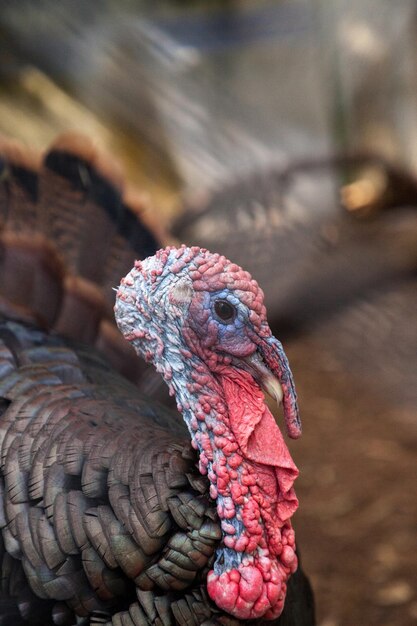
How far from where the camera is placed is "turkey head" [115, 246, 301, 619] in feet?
4.56

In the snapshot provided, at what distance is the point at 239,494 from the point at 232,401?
16 centimetres

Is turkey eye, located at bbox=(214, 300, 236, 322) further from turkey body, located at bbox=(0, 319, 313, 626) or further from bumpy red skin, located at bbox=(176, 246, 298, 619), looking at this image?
turkey body, located at bbox=(0, 319, 313, 626)

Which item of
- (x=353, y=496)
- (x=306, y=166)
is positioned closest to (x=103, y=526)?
(x=353, y=496)

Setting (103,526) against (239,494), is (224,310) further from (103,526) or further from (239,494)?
(103,526)

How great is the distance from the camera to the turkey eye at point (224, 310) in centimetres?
139

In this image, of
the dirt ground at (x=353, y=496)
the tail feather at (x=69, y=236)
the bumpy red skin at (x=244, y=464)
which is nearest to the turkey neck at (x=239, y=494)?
the bumpy red skin at (x=244, y=464)

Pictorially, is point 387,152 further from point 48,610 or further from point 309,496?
point 48,610

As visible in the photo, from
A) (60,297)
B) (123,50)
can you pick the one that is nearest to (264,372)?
(60,297)

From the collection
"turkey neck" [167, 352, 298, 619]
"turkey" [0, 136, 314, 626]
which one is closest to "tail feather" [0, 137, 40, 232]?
"turkey" [0, 136, 314, 626]

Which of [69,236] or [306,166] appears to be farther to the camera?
[306,166]

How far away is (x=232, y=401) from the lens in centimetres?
144

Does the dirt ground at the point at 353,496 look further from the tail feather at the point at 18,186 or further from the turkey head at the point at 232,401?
the tail feather at the point at 18,186

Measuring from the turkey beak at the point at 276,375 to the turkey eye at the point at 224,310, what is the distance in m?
0.07

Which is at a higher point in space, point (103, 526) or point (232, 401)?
point (232, 401)
